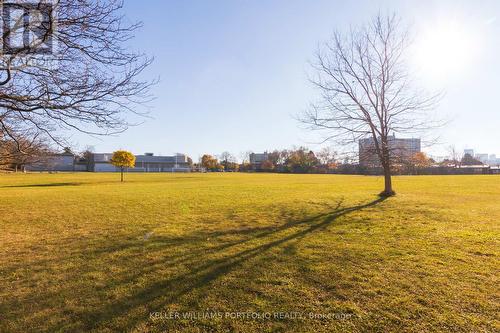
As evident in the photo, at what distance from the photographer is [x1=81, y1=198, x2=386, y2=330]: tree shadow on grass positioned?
421cm

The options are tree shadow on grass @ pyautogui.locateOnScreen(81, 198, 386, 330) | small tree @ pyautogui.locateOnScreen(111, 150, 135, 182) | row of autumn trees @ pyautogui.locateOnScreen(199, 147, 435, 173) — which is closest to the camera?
tree shadow on grass @ pyautogui.locateOnScreen(81, 198, 386, 330)

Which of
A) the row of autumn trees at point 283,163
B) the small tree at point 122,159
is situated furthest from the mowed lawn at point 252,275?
the row of autumn trees at point 283,163

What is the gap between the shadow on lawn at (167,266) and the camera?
4270 mm

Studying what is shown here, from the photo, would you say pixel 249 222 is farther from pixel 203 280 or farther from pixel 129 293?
pixel 129 293

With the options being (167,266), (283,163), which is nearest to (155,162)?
(283,163)

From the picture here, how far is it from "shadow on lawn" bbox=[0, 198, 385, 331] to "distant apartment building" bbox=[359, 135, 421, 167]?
11830mm

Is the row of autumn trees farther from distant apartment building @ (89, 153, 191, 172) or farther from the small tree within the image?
the small tree

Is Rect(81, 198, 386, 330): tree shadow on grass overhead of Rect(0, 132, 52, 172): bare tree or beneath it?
beneath

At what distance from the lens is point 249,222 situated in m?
11.0

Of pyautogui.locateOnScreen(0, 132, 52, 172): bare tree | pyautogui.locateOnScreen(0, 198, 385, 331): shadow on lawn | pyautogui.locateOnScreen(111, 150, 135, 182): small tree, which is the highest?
pyautogui.locateOnScreen(111, 150, 135, 182): small tree

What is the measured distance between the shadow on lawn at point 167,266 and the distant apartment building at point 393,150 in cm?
1183

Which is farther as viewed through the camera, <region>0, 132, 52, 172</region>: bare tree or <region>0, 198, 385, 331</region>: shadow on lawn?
<region>0, 132, 52, 172</region>: bare tree

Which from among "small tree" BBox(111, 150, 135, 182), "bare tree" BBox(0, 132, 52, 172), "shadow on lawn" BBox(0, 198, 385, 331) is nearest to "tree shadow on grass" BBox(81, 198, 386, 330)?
"shadow on lawn" BBox(0, 198, 385, 331)

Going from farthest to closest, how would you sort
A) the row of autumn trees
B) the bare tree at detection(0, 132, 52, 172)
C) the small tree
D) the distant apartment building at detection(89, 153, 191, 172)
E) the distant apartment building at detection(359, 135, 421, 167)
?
the distant apartment building at detection(89, 153, 191, 172)
the row of autumn trees
the small tree
the distant apartment building at detection(359, 135, 421, 167)
the bare tree at detection(0, 132, 52, 172)
